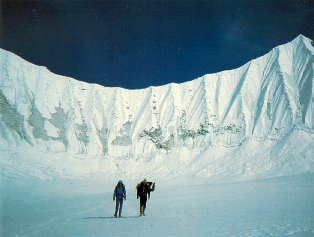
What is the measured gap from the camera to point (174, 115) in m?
114

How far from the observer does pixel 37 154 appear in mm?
92938

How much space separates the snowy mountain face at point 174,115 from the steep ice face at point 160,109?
0.27 metres

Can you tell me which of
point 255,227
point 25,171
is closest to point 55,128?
point 25,171

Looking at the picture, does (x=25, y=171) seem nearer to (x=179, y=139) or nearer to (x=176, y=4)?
(x=179, y=139)

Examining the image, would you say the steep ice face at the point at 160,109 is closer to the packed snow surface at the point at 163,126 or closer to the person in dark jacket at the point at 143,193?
the packed snow surface at the point at 163,126

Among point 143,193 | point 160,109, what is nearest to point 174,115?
point 160,109

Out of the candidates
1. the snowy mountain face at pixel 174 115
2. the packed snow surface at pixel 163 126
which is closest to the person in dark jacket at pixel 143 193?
the packed snow surface at pixel 163 126

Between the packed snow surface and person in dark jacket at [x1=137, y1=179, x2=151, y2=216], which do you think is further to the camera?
the packed snow surface

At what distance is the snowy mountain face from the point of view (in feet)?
308

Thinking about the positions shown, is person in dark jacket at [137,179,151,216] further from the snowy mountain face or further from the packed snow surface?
the snowy mountain face

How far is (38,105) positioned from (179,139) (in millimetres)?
38246

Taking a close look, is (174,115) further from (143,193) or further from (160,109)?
(143,193)

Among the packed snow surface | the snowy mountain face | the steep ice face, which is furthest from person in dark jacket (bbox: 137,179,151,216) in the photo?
the steep ice face

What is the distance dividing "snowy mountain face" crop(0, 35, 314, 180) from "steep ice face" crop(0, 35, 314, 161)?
0.88 ft
